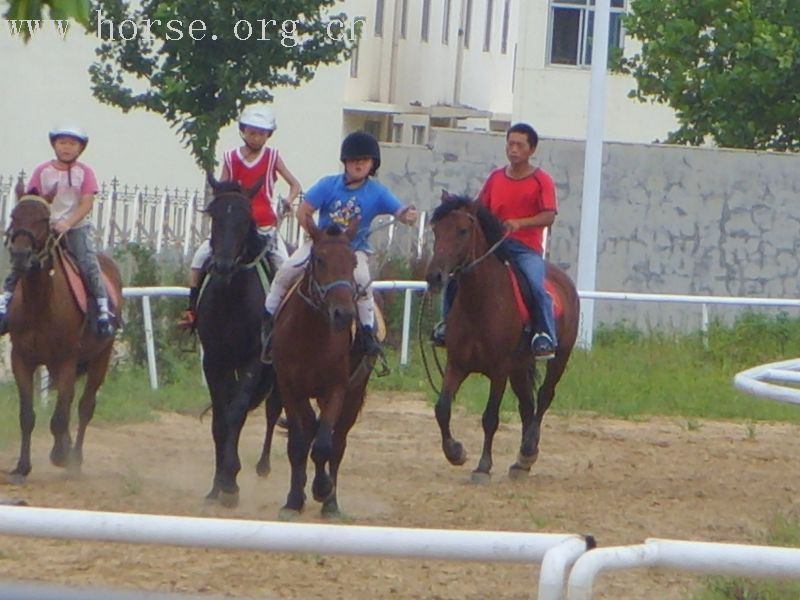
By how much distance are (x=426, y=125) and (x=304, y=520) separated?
28.9 meters

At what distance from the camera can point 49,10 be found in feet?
13.6

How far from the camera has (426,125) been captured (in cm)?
3878

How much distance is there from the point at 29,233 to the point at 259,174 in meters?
1.45

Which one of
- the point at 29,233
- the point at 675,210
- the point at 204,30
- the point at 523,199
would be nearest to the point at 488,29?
the point at 675,210

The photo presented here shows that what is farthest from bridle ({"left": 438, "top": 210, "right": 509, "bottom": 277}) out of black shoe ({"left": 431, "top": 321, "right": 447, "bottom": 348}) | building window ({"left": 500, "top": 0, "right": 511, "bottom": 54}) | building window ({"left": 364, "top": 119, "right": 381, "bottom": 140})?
building window ({"left": 500, "top": 0, "right": 511, "bottom": 54})

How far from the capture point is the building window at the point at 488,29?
1748 inches

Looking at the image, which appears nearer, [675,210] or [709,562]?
[709,562]

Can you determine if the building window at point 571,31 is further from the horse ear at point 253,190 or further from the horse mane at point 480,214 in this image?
the horse ear at point 253,190

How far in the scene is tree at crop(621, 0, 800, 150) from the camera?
25.5 meters

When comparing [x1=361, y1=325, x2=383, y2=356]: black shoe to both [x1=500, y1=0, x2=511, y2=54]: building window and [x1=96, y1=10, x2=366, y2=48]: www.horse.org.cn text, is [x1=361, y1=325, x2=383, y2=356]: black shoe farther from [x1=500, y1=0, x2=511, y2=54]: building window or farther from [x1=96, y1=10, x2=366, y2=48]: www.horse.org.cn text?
[x1=500, y1=0, x2=511, y2=54]: building window

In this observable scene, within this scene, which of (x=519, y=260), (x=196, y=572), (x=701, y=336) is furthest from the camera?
(x=701, y=336)

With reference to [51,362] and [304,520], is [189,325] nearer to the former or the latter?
Answer: [51,362]

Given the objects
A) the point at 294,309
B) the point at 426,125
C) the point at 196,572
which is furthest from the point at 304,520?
the point at 426,125

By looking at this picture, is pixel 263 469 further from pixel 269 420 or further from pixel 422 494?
pixel 422 494
